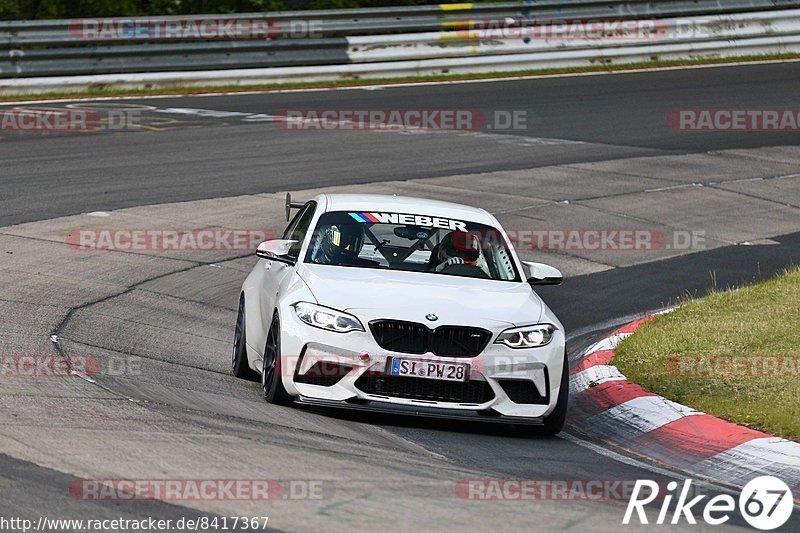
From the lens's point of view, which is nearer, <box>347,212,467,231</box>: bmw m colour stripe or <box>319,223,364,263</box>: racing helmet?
<box>319,223,364,263</box>: racing helmet

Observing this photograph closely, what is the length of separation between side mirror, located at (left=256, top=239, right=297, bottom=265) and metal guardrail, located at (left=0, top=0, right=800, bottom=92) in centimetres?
1540

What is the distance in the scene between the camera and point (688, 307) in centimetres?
1185

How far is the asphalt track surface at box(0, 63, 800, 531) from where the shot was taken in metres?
6.29

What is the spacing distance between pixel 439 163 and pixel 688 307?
783cm

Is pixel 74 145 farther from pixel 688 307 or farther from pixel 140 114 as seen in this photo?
pixel 688 307
